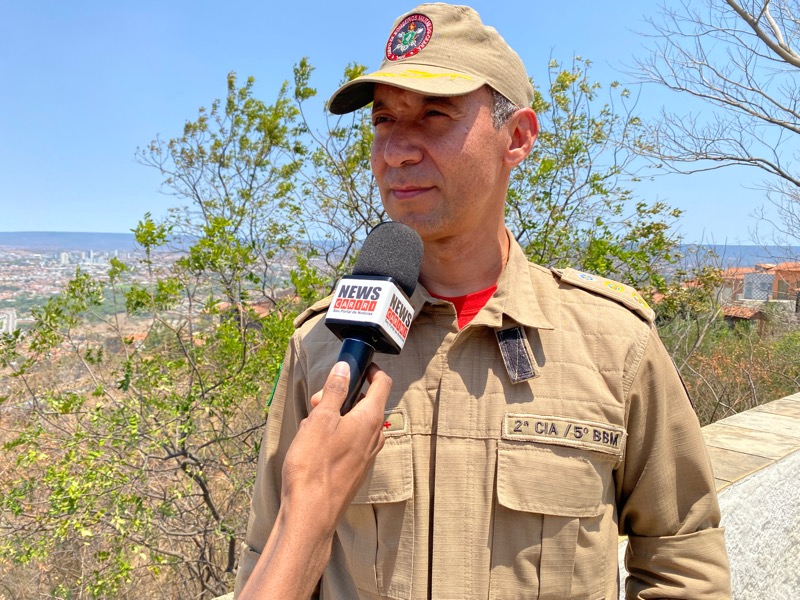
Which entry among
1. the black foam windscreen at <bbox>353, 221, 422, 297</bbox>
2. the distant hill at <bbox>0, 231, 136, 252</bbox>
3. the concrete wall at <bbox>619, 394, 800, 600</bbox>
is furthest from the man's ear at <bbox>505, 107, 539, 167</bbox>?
the distant hill at <bbox>0, 231, 136, 252</bbox>

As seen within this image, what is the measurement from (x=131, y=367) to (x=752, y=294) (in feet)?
35.1

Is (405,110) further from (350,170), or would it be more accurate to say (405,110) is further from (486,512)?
(350,170)

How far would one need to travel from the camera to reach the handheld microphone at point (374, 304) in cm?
105

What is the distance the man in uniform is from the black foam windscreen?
171 millimetres

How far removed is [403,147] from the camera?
57.2 inches

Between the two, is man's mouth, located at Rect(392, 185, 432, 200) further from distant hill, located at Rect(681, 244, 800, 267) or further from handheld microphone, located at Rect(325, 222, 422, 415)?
distant hill, located at Rect(681, 244, 800, 267)

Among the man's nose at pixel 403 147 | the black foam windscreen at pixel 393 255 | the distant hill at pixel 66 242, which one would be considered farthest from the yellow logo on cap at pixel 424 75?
the distant hill at pixel 66 242

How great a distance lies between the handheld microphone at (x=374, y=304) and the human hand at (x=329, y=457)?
26mm

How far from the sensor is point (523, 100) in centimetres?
159

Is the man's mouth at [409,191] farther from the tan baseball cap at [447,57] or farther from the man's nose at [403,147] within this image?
the tan baseball cap at [447,57]

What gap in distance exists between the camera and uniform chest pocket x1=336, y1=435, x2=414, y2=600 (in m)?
1.33

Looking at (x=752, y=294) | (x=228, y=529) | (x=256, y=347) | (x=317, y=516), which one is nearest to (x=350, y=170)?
(x=256, y=347)

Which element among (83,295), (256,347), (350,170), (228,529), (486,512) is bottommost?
(228,529)

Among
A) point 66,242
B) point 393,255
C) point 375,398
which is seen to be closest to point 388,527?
point 375,398
